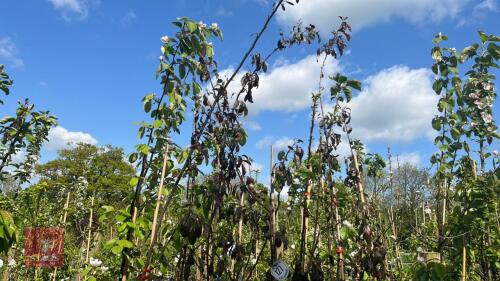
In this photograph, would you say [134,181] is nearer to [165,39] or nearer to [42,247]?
[165,39]

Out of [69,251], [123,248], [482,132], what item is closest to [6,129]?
[123,248]

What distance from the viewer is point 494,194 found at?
121 inches

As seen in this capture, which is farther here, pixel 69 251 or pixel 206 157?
pixel 69 251

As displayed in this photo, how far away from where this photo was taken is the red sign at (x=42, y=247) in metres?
5.05

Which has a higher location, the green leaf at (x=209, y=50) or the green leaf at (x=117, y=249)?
the green leaf at (x=209, y=50)

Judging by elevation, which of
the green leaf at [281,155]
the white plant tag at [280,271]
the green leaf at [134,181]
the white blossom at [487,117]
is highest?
the white blossom at [487,117]

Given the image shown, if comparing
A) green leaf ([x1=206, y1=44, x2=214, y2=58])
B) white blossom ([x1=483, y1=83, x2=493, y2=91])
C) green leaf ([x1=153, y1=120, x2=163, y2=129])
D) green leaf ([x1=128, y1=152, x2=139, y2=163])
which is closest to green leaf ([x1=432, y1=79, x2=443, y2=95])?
white blossom ([x1=483, y1=83, x2=493, y2=91])

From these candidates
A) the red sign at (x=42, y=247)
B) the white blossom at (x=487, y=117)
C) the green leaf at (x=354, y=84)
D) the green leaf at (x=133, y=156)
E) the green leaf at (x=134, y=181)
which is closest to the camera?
the green leaf at (x=134, y=181)

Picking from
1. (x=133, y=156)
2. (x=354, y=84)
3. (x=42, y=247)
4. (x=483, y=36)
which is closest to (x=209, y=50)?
(x=133, y=156)

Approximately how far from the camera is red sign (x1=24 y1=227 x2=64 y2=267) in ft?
16.6

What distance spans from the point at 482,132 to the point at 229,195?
2.20m

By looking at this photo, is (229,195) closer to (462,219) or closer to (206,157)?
(206,157)

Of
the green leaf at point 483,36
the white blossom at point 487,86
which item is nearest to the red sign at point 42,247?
the white blossom at point 487,86

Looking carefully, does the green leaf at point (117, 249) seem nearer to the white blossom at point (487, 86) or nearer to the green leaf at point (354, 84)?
the green leaf at point (354, 84)
